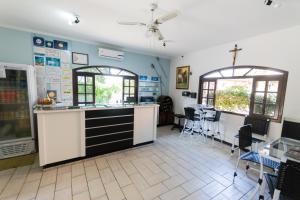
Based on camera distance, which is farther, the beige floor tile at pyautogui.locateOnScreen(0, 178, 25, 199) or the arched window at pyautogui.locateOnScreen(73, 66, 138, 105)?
the arched window at pyautogui.locateOnScreen(73, 66, 138, 105)

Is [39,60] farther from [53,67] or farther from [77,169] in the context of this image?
[77,169]

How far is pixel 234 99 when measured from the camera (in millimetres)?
3777

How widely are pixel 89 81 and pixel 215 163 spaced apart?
3829 mm

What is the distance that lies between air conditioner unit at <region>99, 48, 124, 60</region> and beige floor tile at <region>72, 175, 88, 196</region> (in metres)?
3.19

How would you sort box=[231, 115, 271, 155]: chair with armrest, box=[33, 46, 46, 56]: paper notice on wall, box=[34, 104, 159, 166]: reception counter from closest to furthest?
box=[34, 104, 159, 166]: reception counter < box=[231, 115, 271, 155]: chair with armrest < box=[33, 46, 46, 56]: paper notice on wall

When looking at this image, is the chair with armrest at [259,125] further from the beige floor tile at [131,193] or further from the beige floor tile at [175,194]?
the beige floor tile at [131,193]

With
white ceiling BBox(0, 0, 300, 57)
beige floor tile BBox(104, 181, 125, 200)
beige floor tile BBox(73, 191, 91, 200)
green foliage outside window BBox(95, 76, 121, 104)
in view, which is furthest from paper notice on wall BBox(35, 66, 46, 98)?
beige floor tile BBox(104, 181, 125, 200)

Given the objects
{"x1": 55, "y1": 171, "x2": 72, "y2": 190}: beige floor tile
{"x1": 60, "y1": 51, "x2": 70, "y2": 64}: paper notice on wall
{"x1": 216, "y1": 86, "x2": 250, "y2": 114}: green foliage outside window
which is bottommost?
{"x1": 55, "y1": 171, "x2": 72, "y2": 190}: beige floor tile

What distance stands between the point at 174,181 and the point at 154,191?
402mm

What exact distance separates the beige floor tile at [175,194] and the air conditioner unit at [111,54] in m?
3.77

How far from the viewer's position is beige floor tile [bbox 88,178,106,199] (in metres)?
1.90

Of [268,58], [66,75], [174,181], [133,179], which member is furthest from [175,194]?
[66,75]

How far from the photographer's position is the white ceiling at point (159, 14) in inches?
Answer: 82.4

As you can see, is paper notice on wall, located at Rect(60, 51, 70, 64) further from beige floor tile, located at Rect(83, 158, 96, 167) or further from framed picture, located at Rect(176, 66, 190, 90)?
framed picture, located at Rect(176, 66, 190, 90)
